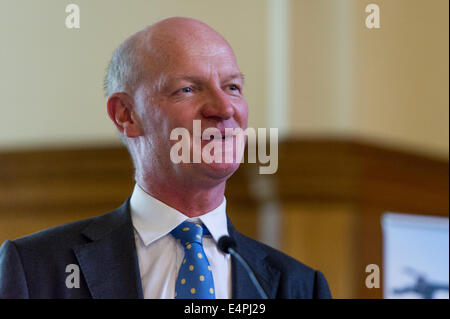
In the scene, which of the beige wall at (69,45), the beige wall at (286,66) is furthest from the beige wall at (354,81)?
the beige wall at (69,45)

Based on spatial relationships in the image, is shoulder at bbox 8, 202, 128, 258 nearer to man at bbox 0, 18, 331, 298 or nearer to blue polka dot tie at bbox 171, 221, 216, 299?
man at bbox 0, 18, 331, 298

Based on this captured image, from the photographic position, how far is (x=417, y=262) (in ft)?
10.4

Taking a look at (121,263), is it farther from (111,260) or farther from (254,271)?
(254,271)

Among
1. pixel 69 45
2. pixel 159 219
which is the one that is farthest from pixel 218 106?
pixel 69 45

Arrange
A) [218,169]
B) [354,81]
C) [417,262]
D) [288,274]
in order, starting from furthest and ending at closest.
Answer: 1. [354,81]
2. [417,262]
3. [288,274]
4. [218,169]

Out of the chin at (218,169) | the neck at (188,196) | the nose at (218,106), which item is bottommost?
the neck at (188,196)

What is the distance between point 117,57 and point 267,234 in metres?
2.54

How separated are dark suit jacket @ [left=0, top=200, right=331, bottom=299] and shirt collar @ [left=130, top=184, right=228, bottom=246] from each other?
0.03m

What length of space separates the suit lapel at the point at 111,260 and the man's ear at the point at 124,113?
7.4 inches

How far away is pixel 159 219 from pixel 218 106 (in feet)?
0.90

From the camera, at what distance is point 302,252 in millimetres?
4086

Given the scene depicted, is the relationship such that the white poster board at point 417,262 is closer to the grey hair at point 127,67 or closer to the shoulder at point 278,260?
the shoulder at point 278,260

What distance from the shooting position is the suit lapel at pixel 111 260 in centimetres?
161

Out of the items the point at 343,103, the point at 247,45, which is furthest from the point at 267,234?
the point at 247,45
